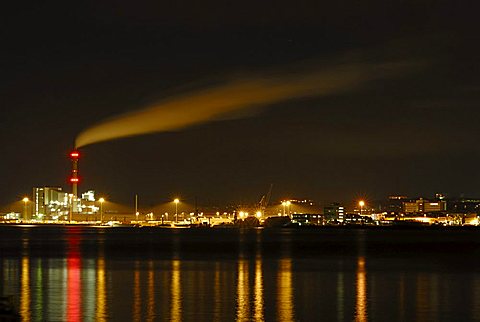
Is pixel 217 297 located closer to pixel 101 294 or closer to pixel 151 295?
pixel 151 295

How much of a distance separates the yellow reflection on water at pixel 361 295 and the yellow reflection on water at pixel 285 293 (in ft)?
6.11

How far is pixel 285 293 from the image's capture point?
102 feet

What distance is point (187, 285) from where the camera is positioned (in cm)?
3409

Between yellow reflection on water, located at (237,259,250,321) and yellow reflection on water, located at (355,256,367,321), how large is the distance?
304cm

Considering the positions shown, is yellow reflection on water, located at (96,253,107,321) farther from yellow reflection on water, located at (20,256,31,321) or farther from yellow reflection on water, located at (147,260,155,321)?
yellow reflection on water, located at (20,256,31,321)

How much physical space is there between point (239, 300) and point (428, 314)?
20.4 feet

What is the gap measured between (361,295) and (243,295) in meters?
3.91

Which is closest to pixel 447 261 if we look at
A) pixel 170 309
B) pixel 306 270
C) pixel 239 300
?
pixel 306 270

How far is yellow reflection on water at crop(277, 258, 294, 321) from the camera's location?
82.0ft

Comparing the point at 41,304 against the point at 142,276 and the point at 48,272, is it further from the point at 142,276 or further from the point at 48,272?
the point at 48,272

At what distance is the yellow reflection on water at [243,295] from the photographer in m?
24.8

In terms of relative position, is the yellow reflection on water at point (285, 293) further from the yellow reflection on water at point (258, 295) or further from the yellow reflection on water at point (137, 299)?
the yellow reflection on water at point (137, 299)

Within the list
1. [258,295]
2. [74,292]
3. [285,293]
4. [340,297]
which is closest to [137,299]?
[74,292]

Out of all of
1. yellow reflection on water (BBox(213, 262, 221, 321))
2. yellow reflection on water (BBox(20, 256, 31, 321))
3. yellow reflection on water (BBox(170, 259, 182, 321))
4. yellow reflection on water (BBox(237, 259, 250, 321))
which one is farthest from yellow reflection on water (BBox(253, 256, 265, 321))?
yellow reflection on water (BBox(20, 256, 31, 321))
